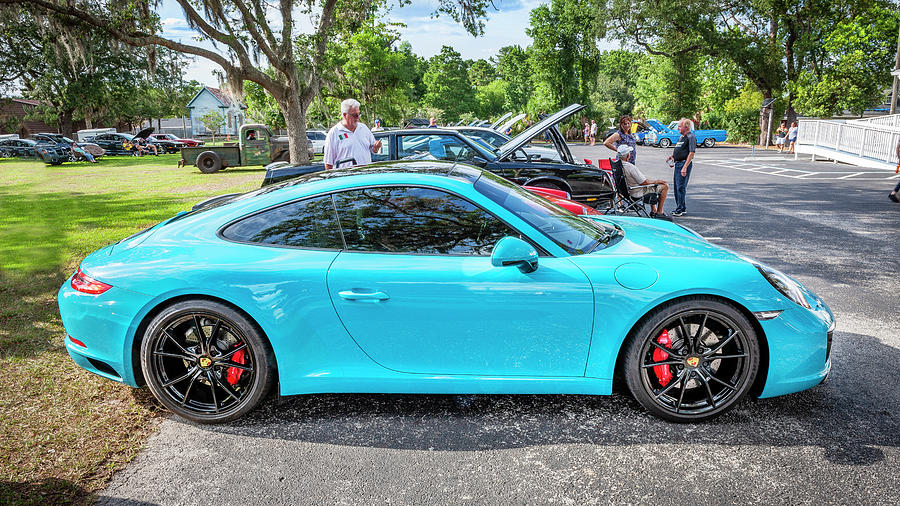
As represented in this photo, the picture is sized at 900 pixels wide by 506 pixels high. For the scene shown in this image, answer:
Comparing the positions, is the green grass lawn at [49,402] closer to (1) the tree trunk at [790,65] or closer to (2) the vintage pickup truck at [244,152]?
(2) the vintage pickup truck at [244,152]

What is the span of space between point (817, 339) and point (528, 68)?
215 ft

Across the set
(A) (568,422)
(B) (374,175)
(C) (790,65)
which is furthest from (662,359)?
(C) (790,65)

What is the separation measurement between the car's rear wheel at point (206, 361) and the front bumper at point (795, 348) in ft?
8.87

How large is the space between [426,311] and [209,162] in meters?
22.7

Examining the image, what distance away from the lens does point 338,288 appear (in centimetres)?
325

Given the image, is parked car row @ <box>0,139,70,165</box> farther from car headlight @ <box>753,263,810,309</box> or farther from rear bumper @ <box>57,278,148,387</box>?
car headlight @ <box>753,263,810,309</box>

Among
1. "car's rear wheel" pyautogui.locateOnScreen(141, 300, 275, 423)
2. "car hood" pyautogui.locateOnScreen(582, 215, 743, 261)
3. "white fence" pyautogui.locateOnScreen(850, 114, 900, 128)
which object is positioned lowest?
"car's rear wheel" pyautogui.locateOnScreen(141, 300, 275, 423)

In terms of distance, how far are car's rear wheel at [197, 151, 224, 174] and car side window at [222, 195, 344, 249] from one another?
2175 cm

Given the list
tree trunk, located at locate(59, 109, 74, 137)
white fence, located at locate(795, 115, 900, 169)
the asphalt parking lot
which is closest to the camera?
the asphalt parking lot

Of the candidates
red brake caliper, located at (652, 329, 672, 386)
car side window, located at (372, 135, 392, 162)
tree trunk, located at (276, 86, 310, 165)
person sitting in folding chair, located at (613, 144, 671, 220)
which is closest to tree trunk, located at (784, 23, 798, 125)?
tree trunk, located at (276, 86, 310, 165)

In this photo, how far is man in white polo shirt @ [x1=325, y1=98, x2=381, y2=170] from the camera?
789 cm

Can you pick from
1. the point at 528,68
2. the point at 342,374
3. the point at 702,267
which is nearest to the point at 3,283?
the point at 342,374

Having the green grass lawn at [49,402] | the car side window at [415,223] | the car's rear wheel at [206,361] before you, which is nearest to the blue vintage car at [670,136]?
the green grass lawn at [49,402]

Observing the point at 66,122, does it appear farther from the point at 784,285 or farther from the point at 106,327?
the point at 784,285
